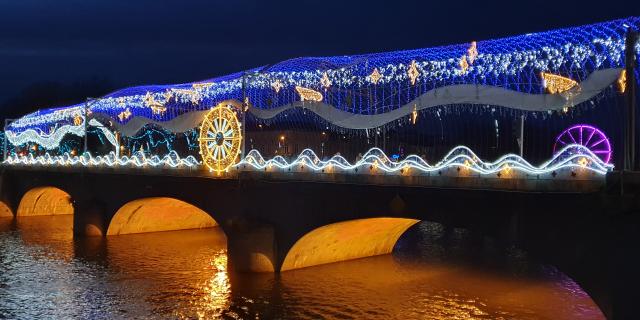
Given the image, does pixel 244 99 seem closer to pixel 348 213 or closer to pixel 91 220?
pixel 348 213

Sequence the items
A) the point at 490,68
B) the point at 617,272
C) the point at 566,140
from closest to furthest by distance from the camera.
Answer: the point at 617,272 → the point at 490,68 → the point at 566,140

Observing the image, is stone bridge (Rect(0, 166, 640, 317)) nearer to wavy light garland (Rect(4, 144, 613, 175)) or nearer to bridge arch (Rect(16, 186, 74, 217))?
wavy light garland (Rect(4, 144, 613, 175))

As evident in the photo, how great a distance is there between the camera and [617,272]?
14258 mm

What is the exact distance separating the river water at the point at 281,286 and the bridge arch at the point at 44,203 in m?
14.6

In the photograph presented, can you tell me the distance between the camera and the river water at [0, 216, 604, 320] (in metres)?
20.9

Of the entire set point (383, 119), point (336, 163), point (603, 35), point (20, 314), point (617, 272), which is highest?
point (603, 35)

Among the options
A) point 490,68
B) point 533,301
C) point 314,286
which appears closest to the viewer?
point 490,68

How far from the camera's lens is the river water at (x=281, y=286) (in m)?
20.9

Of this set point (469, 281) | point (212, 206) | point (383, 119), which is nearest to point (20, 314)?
point (212, 206)

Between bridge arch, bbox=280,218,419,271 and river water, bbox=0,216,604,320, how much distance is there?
18.1 inches

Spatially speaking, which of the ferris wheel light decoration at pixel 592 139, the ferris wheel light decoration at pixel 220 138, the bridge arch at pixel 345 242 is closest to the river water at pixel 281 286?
the bridge arch at pixel 345 242

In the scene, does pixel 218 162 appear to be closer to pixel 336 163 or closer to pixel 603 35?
pixel 336 163

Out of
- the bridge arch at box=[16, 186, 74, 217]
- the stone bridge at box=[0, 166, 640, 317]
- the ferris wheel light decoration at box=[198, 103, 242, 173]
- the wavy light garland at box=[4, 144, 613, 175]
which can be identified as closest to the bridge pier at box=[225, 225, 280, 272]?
the stone bridge at box=[0, 166, 640, 317]

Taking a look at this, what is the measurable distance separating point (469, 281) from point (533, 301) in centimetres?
351
